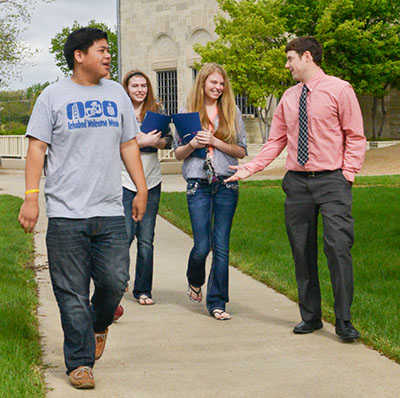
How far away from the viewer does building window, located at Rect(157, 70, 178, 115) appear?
160 ft

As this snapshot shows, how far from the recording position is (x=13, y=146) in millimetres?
40156

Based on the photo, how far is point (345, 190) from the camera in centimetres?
592

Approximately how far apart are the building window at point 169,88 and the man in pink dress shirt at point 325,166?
4253 centimetres

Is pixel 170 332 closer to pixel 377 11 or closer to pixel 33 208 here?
pixel 33 208

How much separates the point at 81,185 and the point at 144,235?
262 cm

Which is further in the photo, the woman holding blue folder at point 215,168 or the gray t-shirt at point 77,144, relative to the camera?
the woman holding blue folder at point 215,168

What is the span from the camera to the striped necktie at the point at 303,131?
595 centimetres

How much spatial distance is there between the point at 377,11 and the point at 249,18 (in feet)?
23.0

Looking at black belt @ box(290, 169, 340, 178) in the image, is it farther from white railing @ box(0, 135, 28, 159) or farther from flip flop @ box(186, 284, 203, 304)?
white railing @ box(0, 135, 28, 159)

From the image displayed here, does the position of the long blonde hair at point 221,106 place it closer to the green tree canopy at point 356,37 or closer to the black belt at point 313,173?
the black belt at point 313,173

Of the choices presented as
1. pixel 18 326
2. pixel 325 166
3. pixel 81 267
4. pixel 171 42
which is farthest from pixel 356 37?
pixel 81 267

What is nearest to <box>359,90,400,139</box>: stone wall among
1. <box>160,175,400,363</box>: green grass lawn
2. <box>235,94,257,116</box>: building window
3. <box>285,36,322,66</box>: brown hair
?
<box>235,94,257,116</box>: building window

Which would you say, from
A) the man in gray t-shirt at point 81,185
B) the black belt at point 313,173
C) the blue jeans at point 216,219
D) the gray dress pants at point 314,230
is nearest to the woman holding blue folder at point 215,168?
the blue jeans at point 216,219

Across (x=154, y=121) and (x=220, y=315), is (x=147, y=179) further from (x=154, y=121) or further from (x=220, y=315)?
(x=220, y=315)
